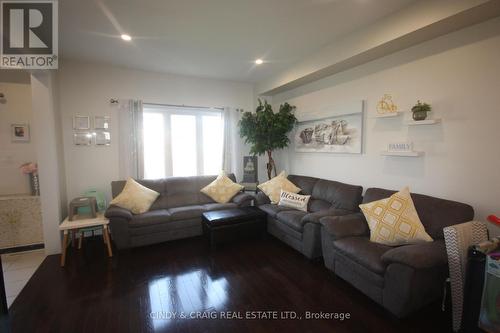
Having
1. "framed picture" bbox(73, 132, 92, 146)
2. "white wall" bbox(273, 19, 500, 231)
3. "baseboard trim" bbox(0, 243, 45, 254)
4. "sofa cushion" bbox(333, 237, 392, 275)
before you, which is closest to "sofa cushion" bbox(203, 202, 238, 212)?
A: "sofa cushion" bbox(333, 237, 392, 275)

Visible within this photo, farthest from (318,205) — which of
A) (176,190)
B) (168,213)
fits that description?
(176,190)

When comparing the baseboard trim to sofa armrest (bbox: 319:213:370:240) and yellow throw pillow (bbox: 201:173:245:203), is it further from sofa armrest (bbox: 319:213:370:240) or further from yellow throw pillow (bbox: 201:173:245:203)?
sofa armrest (bbox: 319:213:370:240)

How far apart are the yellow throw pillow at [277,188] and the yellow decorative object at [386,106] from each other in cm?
166

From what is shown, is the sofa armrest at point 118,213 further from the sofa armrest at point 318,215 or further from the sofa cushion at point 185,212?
the sofa armrest at point 318,215

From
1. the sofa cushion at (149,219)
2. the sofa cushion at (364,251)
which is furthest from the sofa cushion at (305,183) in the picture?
the sofa cushion at (149,219)

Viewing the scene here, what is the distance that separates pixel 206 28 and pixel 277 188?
2.48 meters

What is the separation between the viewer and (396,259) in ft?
6.07

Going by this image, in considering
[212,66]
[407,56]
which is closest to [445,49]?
[407,56]

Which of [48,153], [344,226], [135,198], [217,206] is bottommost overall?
[217,206]

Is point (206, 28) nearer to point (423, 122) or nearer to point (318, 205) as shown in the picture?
point (423, 122)

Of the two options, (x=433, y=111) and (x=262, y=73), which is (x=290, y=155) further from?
(x=433, y=111)

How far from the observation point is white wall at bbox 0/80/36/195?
3314mm

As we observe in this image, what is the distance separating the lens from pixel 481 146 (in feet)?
7.10

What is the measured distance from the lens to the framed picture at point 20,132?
3.35 m
